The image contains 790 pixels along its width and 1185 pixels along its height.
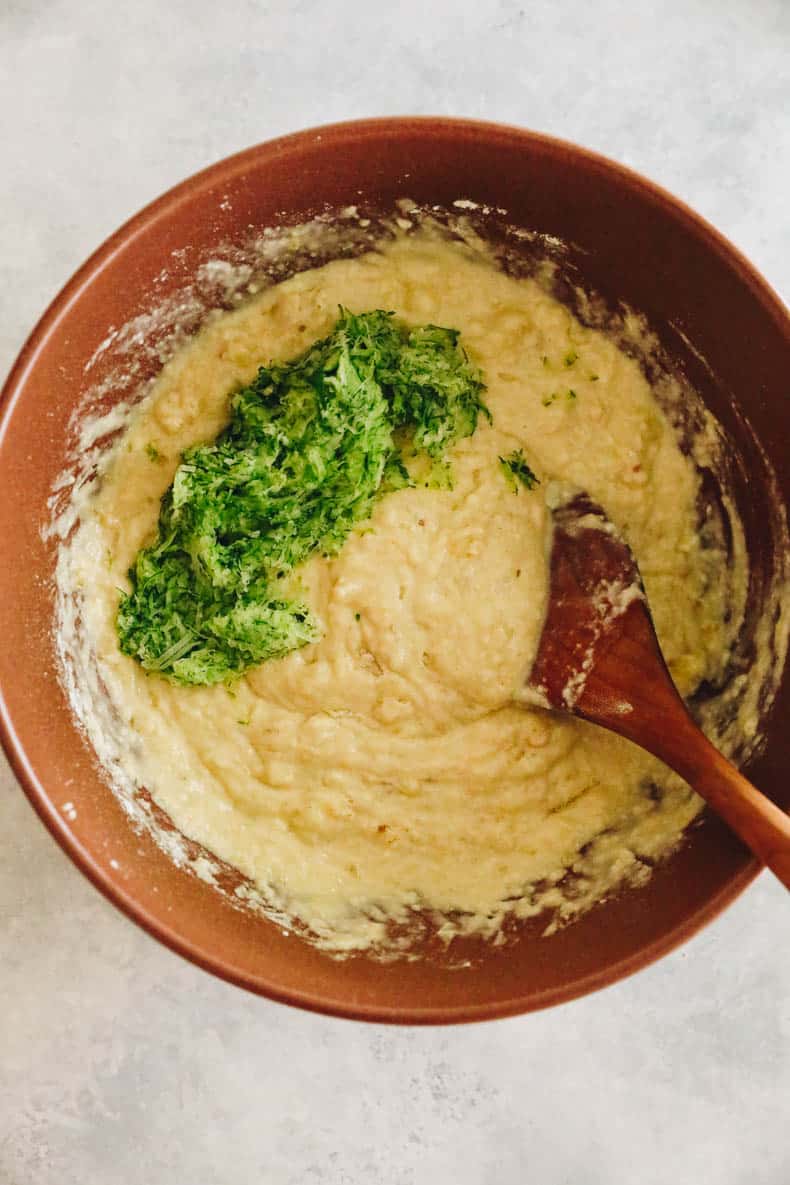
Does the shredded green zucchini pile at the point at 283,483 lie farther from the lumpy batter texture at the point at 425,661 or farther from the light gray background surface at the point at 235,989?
the light gray background surface at the point at 235,989

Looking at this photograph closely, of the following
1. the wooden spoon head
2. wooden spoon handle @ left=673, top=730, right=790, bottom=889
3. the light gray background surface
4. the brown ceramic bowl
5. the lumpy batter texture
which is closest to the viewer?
wooden spoon handle @ left=673, top=730, right=790, bottom=889

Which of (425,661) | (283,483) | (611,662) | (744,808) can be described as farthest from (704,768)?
(283,483)

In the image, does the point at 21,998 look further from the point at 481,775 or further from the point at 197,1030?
the point at 481,775

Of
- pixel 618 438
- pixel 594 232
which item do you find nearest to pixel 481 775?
pixel 618 438

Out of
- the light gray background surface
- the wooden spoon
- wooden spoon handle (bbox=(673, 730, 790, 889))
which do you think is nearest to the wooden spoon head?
the wooden spoon

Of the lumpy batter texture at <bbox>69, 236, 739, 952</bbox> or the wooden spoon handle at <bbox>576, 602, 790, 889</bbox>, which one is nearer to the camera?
the wooden spoon handle at <bbox>576, 602, 790, 889</bbox>

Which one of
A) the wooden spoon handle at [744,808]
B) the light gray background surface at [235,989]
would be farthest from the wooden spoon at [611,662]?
the light gray background surface at [235,989]

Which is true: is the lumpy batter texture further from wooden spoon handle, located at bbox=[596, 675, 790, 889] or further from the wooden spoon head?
wooden spoon handle, located at bbox=[596, 675, 790, 889]

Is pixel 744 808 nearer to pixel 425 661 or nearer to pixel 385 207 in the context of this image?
pixel 425 661
